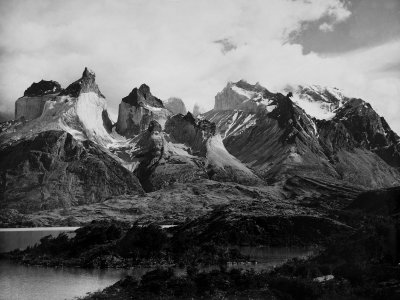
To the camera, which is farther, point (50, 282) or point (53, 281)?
point (53, 281)

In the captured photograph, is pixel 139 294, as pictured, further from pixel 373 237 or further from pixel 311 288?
pixel 373 237

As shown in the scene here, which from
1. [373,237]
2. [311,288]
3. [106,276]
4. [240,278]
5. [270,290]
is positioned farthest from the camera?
[106,276]

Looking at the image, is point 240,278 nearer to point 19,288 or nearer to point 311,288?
point 311,288

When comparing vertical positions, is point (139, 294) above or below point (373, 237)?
below

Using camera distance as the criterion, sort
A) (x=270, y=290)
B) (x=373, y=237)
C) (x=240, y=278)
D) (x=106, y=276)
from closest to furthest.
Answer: (x=270, y=290) < (x=240, y=278) < (x=373, y=237) < (x=106, y=276)

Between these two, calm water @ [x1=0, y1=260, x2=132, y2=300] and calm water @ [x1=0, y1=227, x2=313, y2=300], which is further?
calm water @ [x1=0, y1=227, x2=313, y2=300]

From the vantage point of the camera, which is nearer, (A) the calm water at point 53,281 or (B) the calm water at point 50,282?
(B) the calm water at point 50,282

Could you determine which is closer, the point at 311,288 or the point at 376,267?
the point at 311,288

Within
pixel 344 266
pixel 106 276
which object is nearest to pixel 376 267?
pixel 344 266

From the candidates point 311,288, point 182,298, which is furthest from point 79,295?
point 311,288
